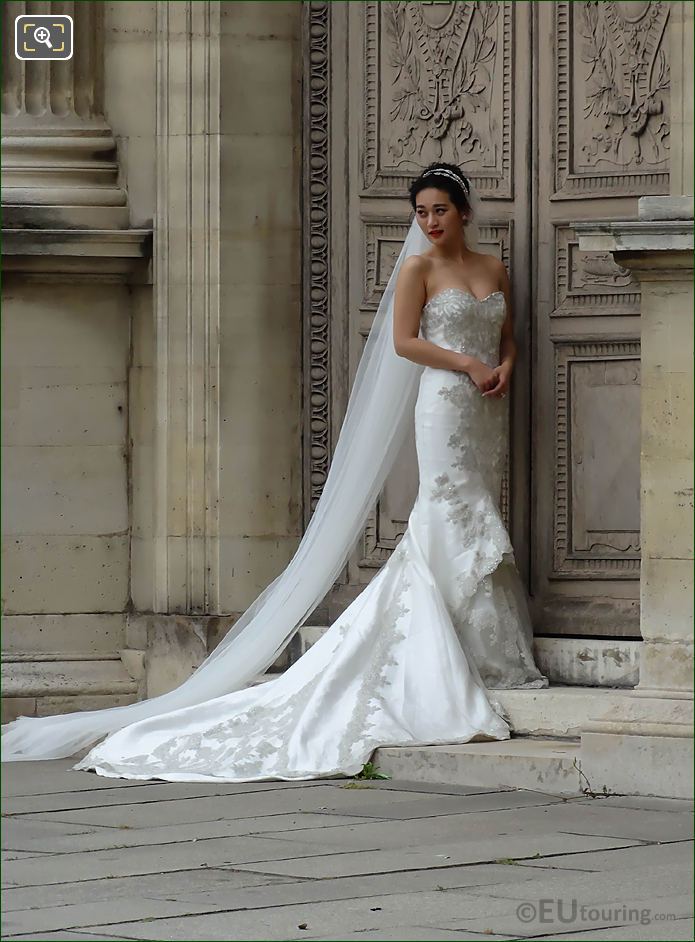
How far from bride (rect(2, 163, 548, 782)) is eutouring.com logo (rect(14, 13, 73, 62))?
6.76ft

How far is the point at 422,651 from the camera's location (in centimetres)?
806

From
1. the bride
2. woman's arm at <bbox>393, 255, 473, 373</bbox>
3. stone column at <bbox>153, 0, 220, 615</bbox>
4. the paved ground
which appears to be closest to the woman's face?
the bride

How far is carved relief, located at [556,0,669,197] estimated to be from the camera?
336 inches

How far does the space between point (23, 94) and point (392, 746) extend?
390cm

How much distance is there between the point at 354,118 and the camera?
9.30 metres

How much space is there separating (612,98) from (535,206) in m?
0.58

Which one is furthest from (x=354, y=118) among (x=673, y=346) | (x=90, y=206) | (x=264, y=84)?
(x=673, y=346)

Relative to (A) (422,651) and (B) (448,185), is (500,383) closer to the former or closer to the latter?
(B) (448,185)

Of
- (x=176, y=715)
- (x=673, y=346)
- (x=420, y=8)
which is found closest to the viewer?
(x=673, y=346)

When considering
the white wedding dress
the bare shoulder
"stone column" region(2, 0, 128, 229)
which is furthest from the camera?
"stone column" region(2, 0, 128, 229)

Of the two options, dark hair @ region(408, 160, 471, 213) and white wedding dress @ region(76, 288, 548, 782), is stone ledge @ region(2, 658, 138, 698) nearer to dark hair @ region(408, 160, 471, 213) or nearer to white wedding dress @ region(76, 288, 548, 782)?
white wedding dress @ region(76, 288, 548, 782)

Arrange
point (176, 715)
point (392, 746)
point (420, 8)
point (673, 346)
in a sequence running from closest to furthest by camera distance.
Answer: point (673, 346)
point (392, 746)
point (176, 715)
point (420, 8)

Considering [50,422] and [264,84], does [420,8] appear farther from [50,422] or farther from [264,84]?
[50,422]

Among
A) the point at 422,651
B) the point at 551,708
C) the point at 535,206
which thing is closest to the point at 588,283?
the point at 535,206
